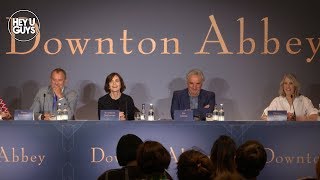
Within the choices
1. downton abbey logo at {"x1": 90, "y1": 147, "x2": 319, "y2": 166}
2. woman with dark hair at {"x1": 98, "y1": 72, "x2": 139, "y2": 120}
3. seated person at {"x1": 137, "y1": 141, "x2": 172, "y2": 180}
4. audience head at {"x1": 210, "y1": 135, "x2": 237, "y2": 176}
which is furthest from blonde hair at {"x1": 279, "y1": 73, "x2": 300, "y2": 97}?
seated person at {"x1": 137, "y1": 141, "x2": 172, "y2": 180}

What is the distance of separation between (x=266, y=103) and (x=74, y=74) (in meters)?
2.31

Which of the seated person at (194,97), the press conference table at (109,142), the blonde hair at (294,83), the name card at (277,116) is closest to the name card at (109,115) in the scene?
the press conference table at (109,142)

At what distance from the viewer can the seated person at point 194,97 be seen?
688cm

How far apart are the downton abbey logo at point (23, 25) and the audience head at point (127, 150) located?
4.67m

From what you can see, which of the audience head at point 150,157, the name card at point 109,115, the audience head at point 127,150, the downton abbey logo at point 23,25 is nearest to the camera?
the audience head at point 150,157

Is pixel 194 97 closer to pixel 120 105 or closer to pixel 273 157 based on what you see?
pixel 120 105

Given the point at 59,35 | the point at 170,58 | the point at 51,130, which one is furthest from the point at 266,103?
the point at 51,130

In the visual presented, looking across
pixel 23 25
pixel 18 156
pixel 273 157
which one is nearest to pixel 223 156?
pixel 273 157

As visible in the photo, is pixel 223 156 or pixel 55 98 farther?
pixel 55 98

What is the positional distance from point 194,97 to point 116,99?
A: 2.63 feet

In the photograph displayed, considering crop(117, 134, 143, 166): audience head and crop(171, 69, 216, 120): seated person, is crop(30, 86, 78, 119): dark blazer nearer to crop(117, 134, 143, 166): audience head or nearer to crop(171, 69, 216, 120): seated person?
crop(171, 69, 216, 120): seated person

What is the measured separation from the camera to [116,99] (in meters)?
6.84

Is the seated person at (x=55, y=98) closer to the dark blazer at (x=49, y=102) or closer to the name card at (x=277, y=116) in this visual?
the dark blazer at (x=49, y=102)

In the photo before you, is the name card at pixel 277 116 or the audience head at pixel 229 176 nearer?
the audience head at pixel 229 176
